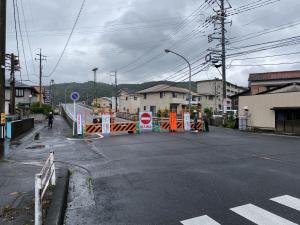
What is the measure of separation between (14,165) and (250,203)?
8047 mm

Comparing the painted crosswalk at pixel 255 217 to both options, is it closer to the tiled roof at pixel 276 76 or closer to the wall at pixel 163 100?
the tiled roof at pixel 276 76

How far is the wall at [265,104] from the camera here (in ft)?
82.6

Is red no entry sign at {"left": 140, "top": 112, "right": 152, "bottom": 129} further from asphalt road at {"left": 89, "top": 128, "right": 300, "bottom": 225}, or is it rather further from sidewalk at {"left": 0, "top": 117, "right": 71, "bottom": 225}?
sidewalk at {"left": 0, "top": 117, "right": 71, "bottom": 225}

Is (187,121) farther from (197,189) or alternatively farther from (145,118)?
(197,189)

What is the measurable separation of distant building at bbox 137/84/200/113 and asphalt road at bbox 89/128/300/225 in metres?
54.5

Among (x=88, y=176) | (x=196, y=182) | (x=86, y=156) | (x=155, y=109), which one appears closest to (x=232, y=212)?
(x=196, y=182)

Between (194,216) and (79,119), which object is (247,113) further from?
(194,216)

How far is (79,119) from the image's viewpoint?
22531 mm

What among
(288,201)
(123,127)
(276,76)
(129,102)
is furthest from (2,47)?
(129,102)

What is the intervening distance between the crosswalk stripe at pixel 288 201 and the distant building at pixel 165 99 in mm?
60043

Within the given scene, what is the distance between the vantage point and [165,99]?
66938mm

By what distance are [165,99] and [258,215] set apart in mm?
61615

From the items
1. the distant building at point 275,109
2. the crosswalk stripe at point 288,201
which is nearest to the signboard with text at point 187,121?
the distant building at point 275,109

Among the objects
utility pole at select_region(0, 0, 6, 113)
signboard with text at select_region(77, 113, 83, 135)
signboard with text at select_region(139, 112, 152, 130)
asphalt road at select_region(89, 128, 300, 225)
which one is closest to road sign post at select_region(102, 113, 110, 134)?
signboard with text at select_region(77, 113, 83, 135)
